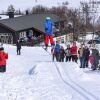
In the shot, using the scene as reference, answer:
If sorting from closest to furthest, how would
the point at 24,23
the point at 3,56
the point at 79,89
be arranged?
the point at 79,89 < the point at 3,56 < the point at 24,23

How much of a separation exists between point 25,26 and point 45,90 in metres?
61.0

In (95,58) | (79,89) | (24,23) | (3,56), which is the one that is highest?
(24,23)

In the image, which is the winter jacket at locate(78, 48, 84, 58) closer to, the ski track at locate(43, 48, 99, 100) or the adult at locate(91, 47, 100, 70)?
the adult at locate(91, 47, 100, 70)

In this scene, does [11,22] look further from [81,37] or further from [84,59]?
[84,59]

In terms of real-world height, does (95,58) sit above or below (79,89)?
above

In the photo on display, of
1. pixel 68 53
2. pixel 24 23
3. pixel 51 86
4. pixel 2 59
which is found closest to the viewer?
pixel 51 86

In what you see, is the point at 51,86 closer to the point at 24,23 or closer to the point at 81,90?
the point at 81,90

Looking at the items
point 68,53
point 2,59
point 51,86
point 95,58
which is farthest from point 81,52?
point 51,86

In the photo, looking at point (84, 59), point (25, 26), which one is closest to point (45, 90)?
point (84, 59)

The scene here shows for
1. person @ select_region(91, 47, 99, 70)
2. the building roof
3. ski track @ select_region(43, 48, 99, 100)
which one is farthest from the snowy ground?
the building roof

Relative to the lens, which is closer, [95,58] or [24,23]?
[95,58]

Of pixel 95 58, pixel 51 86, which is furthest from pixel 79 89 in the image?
pixel 95 58

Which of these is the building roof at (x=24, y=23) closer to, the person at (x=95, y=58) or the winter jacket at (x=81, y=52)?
the winter jacket at (x=81, y=52)

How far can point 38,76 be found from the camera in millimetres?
14562
